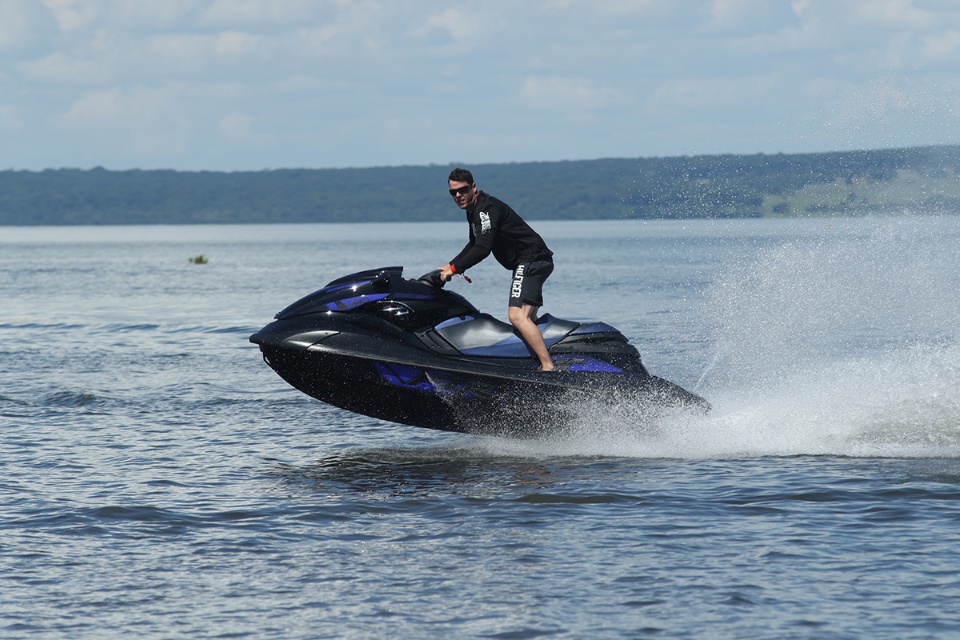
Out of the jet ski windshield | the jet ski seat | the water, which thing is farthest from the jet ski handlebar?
the water

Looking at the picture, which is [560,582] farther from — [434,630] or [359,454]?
[359,454]

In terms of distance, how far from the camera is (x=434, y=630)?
5656mm

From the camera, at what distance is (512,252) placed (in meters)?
9.48

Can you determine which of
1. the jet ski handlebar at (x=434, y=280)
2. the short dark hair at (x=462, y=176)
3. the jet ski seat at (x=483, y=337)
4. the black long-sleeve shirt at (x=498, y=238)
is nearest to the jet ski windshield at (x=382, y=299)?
the jet ski handlebar at (x=434, y=280)

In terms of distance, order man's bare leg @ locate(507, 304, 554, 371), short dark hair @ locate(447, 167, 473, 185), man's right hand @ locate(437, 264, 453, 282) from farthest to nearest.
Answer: man's bare leg @ locate(507, 304, 554, 371) < man's right hand @ locate(437, 264, 453, 282) < short dark hair @ locate(447, 167, 473, 185)

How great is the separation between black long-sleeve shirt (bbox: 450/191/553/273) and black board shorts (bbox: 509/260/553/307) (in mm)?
61

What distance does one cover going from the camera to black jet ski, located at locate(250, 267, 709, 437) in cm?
920

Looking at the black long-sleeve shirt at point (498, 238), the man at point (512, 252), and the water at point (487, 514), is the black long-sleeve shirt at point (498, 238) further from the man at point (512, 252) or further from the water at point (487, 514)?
the water at point (487, 514)

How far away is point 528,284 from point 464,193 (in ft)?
2.87

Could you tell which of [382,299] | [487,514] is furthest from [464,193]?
[487,514]

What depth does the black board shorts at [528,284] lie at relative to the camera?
9.35 metres

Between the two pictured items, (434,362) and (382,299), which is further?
(382,299)

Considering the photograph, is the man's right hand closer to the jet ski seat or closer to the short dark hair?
the jet ski seat

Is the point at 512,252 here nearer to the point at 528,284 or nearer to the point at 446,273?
the point at 528,284
